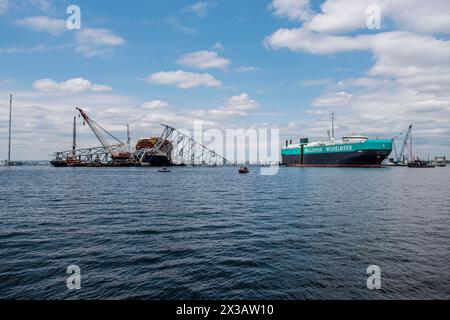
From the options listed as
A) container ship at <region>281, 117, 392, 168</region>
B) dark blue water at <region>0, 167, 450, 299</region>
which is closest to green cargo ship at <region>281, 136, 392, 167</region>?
container ship at <region>281, 117, 392, 168</region>

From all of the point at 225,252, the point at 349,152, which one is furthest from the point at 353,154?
the point at 225,252

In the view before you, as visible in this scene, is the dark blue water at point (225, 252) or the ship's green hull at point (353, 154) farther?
the ship's green hull at point (353, 154)

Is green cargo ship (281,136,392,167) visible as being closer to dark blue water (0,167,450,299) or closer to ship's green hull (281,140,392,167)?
ship's green hull (281,140,392,167)

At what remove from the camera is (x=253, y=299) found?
12.8 m

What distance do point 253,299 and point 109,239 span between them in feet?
43.9

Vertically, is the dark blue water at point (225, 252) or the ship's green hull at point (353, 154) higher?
the ship's green hull at point (353, 154)

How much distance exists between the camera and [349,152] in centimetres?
15388

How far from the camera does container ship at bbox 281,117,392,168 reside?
146500mm

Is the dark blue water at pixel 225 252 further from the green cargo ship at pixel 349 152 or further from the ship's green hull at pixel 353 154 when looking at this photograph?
the green cargo ship at pixel 349 152

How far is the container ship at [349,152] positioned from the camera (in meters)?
146

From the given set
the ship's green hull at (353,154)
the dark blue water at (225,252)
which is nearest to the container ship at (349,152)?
the ship's green hull at (353,154)
